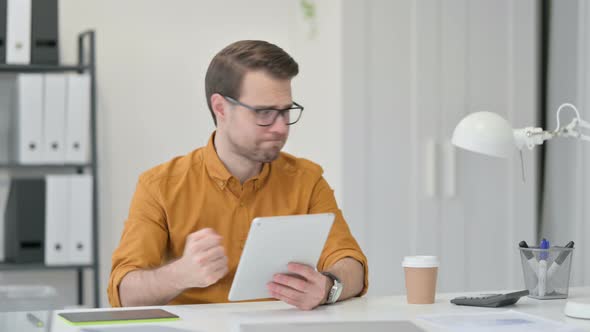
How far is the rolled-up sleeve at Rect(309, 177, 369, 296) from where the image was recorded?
→ 235 centimetres

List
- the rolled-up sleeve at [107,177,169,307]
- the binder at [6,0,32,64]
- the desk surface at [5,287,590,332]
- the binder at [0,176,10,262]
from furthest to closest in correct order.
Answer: the binder at [0,176,10,262] → the binder at [6,0,32,64] → the rolled-up sleeve at [107,177,169,307] → the desk surface at [5,287,590,332]

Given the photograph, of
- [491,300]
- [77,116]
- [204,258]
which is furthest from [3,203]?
[491,300]

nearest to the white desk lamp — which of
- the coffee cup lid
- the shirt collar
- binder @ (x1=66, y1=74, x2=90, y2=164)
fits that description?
the coffee cup lid

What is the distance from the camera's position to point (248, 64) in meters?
2.31

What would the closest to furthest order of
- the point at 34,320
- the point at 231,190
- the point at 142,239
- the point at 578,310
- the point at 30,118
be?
the point at 34,320, the point at 578,310, the point at 142,239, the point at 231,190, the point at 30,118

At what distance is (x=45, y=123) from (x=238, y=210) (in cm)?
148

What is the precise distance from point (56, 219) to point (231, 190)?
1425mm

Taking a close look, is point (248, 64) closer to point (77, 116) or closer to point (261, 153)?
point (261, 153)

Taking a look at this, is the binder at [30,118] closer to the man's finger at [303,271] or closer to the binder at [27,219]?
the binder at [27,219]

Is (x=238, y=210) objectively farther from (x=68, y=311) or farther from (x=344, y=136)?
(x=344, y=136)

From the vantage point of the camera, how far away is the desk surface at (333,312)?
1.84 metres

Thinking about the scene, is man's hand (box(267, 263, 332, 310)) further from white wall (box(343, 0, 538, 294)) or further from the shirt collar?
white wall (box(343, 0, 538, 294))

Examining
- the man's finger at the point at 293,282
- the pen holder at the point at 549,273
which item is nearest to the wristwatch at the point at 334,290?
the man's finger at the point at 293,282

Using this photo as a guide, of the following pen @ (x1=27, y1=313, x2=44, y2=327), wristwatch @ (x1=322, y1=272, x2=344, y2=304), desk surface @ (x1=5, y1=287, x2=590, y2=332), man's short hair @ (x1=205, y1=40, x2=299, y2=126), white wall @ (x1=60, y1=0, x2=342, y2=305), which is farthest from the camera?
white wall @ (x1=60, y1=0, x2=342, y2=305)
